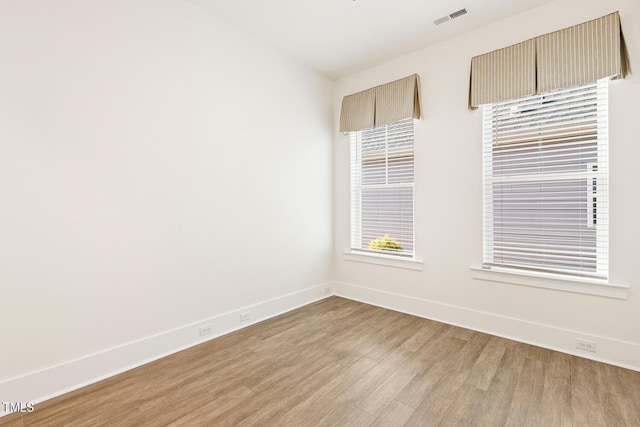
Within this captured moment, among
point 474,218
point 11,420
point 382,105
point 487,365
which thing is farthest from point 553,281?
point 11,420

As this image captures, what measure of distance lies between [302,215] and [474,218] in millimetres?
1981

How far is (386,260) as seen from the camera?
3734 millimetres

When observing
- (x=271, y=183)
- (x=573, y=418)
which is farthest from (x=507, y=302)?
(x=271, y=183)

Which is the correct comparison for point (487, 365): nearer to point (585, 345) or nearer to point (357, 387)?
point (585, 345)

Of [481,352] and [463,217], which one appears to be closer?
[481,352]

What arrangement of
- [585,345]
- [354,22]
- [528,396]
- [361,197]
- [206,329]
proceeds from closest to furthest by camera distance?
[528,396]
[585,345]
[206,329]
[354,22]
[361,197]

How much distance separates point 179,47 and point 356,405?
3.15 m

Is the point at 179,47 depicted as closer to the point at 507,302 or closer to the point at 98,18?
the point at 98,18

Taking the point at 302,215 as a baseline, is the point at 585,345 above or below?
below

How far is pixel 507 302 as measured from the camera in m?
2.84

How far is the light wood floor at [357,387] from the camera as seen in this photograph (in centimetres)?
176

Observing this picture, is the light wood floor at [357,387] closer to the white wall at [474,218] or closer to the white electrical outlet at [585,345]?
the white electrical outlet at [585,345]

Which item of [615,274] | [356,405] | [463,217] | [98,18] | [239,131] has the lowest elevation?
[356,405]

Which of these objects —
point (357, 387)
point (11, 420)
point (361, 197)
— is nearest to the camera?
point (11, 420)
